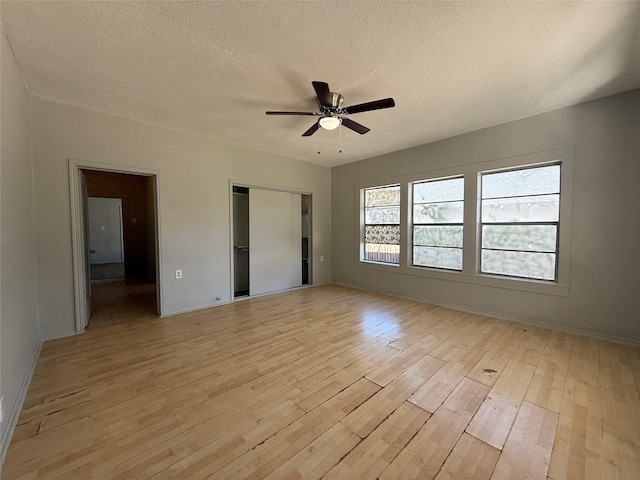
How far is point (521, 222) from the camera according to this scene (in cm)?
348

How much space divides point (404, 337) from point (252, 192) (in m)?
3.41

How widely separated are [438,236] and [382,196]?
1369mm

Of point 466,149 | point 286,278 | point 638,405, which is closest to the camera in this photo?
point 638,405

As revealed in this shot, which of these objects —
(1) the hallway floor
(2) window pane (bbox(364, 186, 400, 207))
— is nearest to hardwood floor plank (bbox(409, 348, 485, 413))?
(2) window pane (bbox(364, 186, 400, 207))

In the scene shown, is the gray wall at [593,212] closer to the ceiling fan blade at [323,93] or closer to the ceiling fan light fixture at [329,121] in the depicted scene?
the ceiling fan light fixture at [329,121]

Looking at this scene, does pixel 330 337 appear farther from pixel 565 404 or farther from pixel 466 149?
pixel 466 149

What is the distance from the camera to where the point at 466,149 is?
3857mm

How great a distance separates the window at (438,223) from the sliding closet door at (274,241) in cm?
235

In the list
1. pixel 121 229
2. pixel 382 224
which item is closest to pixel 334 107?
pixel 382 224

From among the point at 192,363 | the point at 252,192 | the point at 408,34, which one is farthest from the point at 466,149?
the point at 192,363

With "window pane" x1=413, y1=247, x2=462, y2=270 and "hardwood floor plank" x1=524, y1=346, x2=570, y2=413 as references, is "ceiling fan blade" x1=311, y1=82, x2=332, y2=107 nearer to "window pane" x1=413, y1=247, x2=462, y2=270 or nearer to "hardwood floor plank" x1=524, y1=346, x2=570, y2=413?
"hardwood floor plank" x1=524, y1=346, x2=570, y2=413

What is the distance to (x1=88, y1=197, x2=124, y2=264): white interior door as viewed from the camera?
6.81 m

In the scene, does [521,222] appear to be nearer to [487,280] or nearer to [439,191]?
[487,280]

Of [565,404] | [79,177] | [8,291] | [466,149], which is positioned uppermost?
[466,149]
